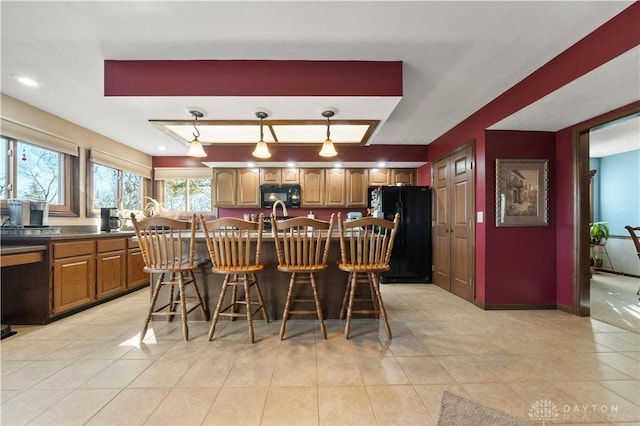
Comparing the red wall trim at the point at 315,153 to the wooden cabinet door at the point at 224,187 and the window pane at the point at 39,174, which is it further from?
the window pane at the point at 39,174

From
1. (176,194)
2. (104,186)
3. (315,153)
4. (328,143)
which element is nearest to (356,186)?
(315,153)

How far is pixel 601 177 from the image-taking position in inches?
217

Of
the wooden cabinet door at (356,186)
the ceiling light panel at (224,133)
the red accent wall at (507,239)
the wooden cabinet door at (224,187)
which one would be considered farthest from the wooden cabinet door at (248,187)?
the red accent wall at (507,239)

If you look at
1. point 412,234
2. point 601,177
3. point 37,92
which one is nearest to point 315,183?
point 412,234

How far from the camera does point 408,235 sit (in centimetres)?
448

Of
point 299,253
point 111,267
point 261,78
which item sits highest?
point 261,78

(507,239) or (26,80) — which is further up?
(26,80)

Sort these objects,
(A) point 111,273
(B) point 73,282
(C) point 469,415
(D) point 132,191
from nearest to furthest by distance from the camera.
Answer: (C) point 469,415, (B) point 73,282, (A) point 111,273, (D) point 132,191

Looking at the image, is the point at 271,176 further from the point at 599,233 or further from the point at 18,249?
the point at 599,233

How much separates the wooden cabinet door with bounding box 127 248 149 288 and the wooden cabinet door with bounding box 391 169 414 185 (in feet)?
14.1

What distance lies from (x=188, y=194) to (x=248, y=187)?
4.32 ft

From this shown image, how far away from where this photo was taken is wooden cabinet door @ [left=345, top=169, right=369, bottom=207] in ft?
16.8

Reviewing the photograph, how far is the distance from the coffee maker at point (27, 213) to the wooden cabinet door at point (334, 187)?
3.79 m

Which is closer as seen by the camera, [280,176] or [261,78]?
[261,78]
